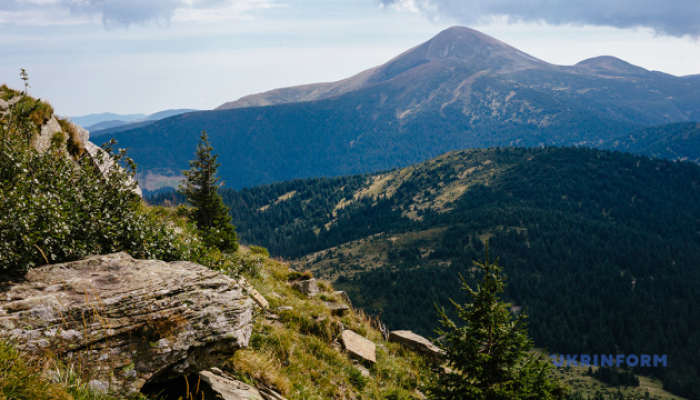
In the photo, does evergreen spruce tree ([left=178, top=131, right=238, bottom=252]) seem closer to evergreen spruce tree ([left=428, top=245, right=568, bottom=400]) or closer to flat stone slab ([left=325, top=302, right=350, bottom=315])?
flat stone slab ([left=325, top=302, right=350, bottom=315])

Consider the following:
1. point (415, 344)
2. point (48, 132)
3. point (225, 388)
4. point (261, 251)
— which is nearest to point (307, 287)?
point (415, 344)

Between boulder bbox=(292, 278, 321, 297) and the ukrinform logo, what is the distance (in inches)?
6382

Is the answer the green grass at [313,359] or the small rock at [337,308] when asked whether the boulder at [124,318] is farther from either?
the small rock at [337,308]

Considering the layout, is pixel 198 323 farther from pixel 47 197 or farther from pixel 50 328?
pixel 47 197

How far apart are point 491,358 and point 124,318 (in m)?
9.67

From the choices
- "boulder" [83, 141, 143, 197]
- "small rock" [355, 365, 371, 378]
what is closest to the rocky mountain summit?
"boulder" [83, 141, 143, 197]

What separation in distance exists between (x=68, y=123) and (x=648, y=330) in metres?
214

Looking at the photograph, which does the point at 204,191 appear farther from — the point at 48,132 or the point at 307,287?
the point at 307,287

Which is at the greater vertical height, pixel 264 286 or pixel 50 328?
pixel 50 328

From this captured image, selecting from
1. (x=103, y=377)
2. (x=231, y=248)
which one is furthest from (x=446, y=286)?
(x=103, y=377)

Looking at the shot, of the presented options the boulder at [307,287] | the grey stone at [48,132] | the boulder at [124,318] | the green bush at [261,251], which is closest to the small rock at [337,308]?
the boulder at [307,287]

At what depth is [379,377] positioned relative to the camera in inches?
513

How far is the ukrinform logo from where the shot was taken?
148 metres

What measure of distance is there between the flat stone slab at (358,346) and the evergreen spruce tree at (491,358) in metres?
2.82
